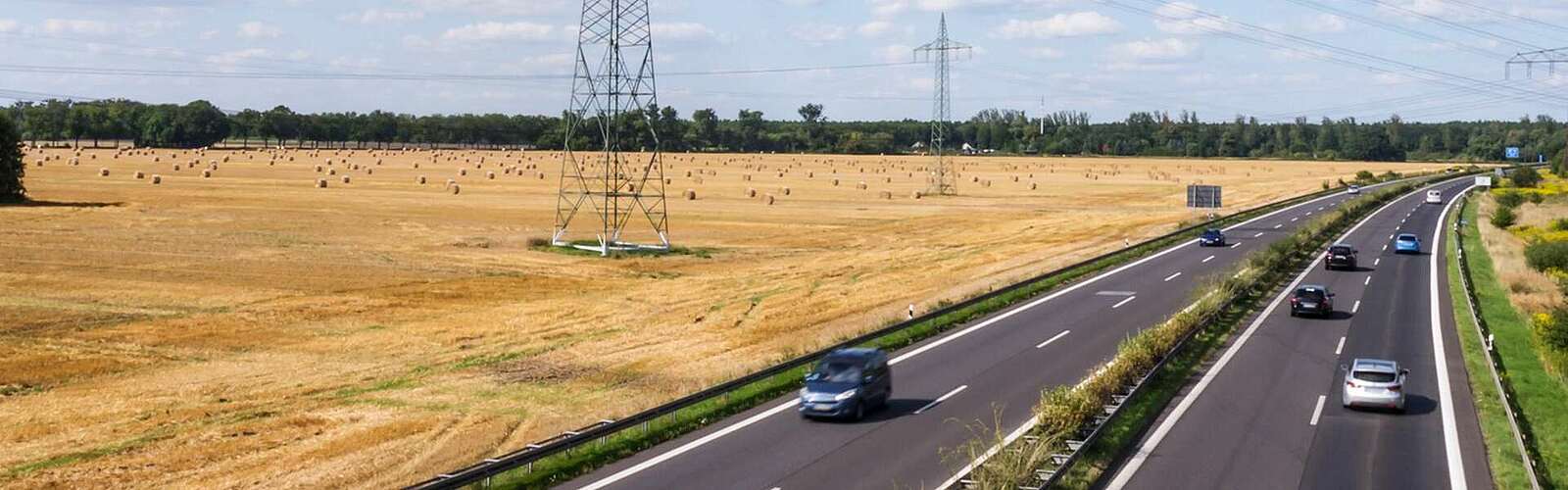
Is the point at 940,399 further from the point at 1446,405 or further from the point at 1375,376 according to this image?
the point at 1446,405

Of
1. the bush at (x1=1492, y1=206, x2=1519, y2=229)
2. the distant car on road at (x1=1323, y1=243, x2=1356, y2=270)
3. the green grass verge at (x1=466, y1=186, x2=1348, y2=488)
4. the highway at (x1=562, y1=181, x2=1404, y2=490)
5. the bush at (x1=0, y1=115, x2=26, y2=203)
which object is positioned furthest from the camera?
the bush at (x1=1492, y1=206, x2=1519, y2=229)

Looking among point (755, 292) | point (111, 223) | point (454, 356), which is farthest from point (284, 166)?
point (454, 356)

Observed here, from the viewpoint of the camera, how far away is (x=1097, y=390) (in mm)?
30734

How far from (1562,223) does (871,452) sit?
75952mm

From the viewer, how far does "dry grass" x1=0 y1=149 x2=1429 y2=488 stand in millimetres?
30891

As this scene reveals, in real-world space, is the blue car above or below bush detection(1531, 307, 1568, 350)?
below

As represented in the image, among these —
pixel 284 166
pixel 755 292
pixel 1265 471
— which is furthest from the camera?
pixel 284 166

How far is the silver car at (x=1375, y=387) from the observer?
32500 millimetres

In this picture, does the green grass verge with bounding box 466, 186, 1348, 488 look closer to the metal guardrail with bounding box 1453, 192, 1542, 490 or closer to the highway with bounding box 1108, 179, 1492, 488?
the highway with bounding box 1108, 179, 1492, 488

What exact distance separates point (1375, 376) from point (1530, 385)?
7.09 m

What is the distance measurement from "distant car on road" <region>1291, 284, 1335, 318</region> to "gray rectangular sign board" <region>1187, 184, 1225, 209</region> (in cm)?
5195

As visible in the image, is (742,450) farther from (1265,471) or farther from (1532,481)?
(1532,481)

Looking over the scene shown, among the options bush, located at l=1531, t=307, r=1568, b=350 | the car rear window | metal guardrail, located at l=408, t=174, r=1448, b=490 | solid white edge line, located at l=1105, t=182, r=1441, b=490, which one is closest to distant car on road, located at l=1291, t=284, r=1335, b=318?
solid white edge line, located at l=1105, t=182, r=1441, b=490

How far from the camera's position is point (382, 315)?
50.3 metres
